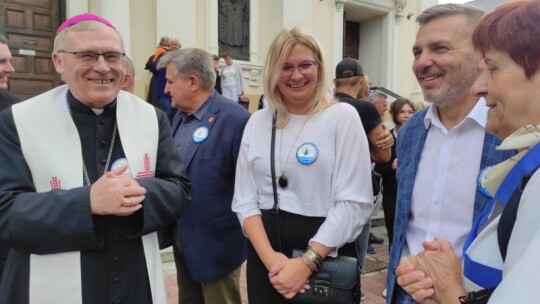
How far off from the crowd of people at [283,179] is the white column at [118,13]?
655 centimetres

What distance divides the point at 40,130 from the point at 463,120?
5.68 feet

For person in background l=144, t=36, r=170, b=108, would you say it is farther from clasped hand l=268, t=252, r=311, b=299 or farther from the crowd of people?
clasped hand l=268, t=252, r=311, b=299

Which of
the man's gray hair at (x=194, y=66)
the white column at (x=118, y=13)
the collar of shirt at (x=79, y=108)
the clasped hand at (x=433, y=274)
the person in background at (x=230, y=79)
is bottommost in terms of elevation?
the clasped hand at (x=433, y=274)

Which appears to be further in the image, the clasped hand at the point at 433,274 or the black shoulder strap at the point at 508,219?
the clasped hand at the point at 433,274

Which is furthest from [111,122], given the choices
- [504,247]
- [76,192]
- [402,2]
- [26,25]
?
[402,2]

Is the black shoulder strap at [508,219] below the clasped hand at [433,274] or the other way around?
the other way around

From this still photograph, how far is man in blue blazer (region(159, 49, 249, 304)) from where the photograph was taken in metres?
2.39

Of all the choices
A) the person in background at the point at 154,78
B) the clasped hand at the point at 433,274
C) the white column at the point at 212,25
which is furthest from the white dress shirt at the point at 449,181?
the white column at the point at 212,25

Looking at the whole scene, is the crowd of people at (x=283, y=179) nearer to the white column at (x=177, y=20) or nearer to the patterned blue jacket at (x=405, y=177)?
the patterned blue jacket at (x=405, y=177)

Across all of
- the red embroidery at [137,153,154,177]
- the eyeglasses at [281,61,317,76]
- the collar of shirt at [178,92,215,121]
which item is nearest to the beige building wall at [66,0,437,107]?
the collar of shirt at [178,92,215,121]

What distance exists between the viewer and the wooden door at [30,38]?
751 centimetres

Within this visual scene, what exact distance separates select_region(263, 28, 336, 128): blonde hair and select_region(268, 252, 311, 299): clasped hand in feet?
2.28

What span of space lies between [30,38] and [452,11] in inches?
332

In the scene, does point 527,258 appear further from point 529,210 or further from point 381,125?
point 381,125
